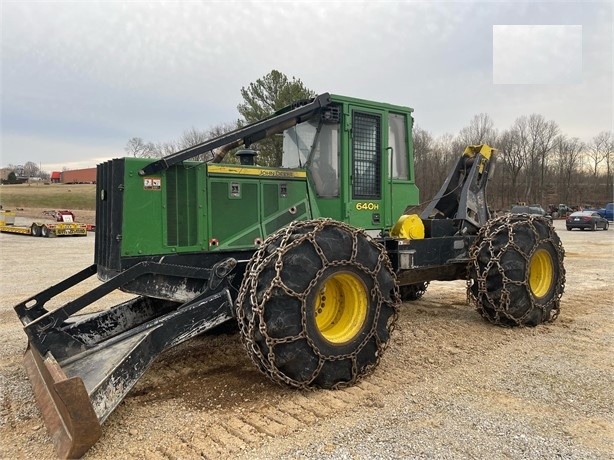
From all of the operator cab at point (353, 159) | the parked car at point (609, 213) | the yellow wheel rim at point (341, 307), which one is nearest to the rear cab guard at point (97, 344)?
the yellow wheel rim at point (341, 307)

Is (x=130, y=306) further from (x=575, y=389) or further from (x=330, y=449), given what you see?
(x=575, y=389)

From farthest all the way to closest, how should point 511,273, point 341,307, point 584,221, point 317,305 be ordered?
1. point 584,221
2. point 511,273
3. point 341,307
4. point 317,305

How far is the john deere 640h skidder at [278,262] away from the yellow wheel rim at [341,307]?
14 millimetres

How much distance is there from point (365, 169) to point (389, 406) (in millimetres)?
2915

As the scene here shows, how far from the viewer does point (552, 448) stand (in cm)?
339

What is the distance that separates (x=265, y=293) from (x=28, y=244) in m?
20.6

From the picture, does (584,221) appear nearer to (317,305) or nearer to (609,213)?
(609,213)

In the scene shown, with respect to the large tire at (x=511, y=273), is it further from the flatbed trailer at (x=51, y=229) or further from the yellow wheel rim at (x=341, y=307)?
the flatbed trailer at (x=51, y=229)

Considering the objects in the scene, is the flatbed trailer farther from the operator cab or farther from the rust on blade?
the rust on blade

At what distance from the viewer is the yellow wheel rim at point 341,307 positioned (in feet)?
15.0

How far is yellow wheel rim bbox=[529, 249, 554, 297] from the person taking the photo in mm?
6945

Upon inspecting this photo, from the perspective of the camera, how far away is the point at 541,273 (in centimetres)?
712

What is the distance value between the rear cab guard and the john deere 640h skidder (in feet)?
0.04

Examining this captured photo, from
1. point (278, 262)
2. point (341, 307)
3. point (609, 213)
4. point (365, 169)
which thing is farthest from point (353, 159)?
point (609, 213)
